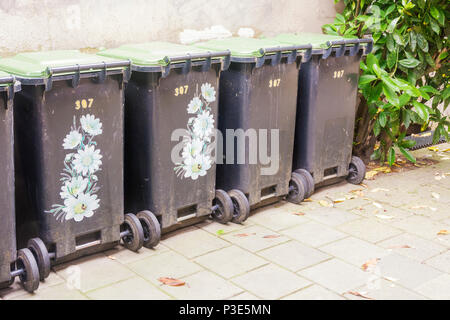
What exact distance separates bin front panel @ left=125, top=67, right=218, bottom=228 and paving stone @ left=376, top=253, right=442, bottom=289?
151 cm

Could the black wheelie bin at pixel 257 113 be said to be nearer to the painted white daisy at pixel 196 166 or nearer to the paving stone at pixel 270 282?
the painted white daisy at pixel 196 166

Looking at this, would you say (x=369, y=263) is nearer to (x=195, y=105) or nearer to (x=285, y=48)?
(x=195, y=105)

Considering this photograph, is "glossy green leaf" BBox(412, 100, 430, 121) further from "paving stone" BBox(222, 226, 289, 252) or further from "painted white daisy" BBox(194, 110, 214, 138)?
"painted white daisy" BBox(194, 110, 214, 138)

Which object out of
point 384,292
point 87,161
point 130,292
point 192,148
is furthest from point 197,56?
point 384,292

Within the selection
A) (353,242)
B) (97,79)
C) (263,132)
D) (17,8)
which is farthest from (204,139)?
(17,8)

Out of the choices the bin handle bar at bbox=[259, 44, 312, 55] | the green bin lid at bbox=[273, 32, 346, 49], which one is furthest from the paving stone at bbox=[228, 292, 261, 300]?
the green bin lid at bbox=[273, 32, 346, 49]

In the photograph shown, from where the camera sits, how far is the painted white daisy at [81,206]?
4098mm

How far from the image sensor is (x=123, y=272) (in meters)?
4.19

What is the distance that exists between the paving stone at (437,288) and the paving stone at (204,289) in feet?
4.01

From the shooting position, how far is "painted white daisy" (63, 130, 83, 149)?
13.0 ft

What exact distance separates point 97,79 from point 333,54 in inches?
94.6

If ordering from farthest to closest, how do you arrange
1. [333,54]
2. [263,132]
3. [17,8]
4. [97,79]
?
[333,54], [263,132], [17,8], [97,79]

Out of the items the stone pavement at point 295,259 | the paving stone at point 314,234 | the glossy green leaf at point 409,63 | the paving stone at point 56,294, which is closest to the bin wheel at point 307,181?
the stone pavement at point 295,259

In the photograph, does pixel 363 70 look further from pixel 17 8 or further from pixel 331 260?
pixel 17 8
